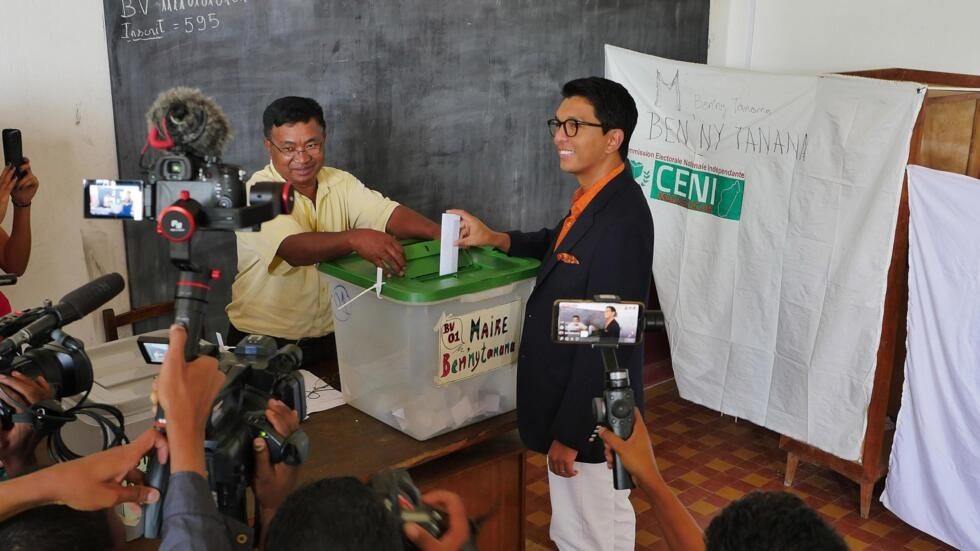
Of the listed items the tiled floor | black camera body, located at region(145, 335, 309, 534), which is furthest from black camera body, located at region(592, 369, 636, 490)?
the tiled floor

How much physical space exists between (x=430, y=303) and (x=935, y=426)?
195 cm

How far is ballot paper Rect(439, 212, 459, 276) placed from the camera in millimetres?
2162

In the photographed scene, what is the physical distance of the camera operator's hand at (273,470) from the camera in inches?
56.8

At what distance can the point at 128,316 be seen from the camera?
9.29 feet

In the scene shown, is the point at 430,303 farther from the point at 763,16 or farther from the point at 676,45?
the point at 763,16

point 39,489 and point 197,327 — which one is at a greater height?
point 197,327

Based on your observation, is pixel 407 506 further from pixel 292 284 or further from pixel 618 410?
pixel 292 284

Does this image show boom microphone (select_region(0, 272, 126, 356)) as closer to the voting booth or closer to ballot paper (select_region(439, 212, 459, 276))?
the voting booth

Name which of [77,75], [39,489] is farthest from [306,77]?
[39,489]

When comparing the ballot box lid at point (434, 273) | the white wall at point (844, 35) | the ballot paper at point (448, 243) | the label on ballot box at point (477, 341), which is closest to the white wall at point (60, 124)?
the ballot box lid at point (434, 273)

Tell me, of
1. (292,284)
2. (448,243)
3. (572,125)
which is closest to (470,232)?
(448,243)

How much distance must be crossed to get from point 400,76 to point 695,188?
1285mm

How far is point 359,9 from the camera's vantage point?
319 cm

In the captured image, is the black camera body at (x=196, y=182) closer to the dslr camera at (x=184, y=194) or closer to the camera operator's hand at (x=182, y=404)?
the dslr camera at (x=184, y=194)
